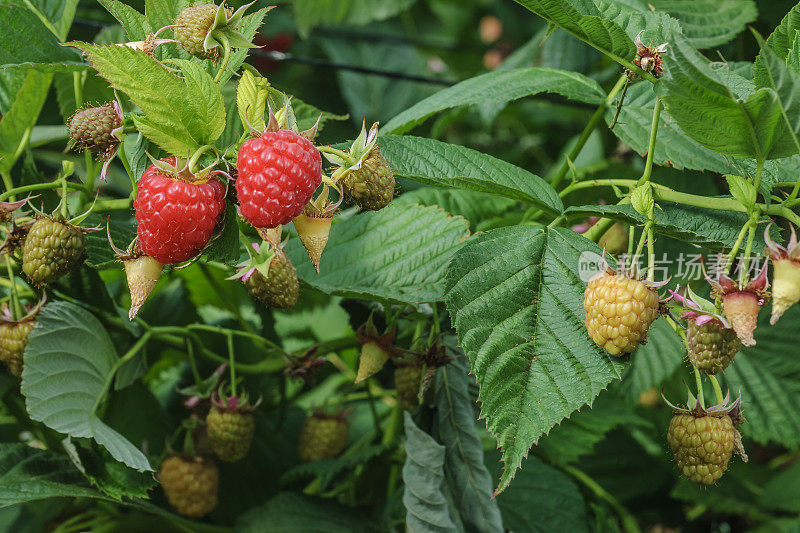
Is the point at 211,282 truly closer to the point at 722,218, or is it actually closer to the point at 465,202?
the point at 465,202

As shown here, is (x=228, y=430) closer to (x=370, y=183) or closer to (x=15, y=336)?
(x=15, y=336)

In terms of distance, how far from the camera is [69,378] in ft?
2.21

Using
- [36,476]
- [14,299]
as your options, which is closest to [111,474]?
[36,476]

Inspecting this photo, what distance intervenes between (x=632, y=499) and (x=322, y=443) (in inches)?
30.0

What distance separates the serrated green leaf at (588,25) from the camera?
1.86 ft

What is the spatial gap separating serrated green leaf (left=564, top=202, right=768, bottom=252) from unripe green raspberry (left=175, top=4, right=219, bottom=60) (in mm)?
335

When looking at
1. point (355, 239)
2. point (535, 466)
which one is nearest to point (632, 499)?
point (535, 466)

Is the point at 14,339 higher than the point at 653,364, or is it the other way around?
the point at 14,339

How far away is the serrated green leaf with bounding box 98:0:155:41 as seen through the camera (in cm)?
56

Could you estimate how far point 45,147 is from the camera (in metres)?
1.17

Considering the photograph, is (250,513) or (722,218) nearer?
(722,218)

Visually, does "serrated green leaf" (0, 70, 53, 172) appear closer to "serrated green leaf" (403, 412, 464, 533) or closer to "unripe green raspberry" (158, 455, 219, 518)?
"unripe green raspberry" (158, 455, 219, 518)

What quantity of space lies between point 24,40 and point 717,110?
26.1 inches

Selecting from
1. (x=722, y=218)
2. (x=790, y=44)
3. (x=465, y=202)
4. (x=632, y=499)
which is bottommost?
(x=632, y=499)
